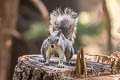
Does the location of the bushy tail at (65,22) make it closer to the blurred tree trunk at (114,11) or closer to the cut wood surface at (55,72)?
the cut wood surface at (55,72)

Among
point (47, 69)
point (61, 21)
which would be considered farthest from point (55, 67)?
point (61, 21)

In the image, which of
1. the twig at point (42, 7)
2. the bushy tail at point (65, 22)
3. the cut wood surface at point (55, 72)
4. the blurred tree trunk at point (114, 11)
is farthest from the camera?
the twig at point (42, 7)

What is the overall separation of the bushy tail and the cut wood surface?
0.46 ft

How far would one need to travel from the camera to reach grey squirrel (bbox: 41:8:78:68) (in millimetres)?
1180

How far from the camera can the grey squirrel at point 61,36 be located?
1.18 meters

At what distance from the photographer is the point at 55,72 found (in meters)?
1.10

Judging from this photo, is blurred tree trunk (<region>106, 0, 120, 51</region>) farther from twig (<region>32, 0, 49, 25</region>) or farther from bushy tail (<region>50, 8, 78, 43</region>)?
bushy tail (<region>50, 8, 78, 43</region>)

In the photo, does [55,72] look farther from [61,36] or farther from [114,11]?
[114,11]

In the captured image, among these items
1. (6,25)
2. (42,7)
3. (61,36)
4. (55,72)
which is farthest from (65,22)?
(42,7)

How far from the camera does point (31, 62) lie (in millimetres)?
1251

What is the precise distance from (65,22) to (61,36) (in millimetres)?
131

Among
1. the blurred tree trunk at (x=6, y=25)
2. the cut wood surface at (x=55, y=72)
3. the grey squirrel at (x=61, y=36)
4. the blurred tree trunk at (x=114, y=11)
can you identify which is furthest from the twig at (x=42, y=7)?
the cut wood surface at (x=55, y=72)

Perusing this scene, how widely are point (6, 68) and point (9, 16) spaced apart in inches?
12.8

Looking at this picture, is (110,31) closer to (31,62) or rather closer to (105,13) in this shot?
(105,13)
